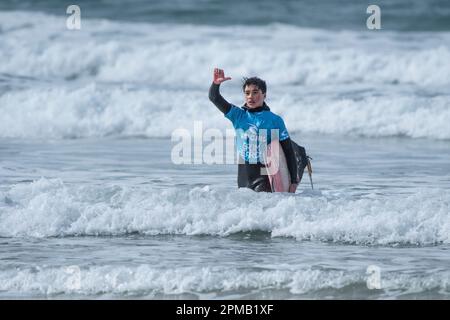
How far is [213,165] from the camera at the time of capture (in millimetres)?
13016

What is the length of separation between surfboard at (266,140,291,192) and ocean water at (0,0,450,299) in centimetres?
14

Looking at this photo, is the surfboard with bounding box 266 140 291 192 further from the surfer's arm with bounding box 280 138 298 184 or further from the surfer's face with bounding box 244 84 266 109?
the surfer's face with bounding box 244 84 266 109

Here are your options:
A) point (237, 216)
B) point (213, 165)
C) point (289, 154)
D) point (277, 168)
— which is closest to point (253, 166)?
point (277, 168)

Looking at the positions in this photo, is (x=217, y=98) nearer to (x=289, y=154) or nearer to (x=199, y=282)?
(x=289, y=154)

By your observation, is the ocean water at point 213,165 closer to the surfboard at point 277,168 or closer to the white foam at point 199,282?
the white foam at point 199,282

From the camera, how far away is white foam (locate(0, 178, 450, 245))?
909cm

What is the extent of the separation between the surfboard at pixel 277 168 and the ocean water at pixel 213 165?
143mm

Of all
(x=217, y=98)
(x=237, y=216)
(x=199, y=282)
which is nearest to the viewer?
(x=199, y=282)

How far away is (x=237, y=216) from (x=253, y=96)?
99cm

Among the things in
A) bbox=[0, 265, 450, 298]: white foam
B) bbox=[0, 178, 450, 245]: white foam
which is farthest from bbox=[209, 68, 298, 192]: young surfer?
bbox=[0, 265, 450, 298]: white foam

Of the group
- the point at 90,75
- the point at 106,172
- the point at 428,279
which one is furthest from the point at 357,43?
the point at 428,279

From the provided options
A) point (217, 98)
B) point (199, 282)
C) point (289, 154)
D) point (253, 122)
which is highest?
point (217, 98)

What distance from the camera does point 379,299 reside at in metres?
7.41

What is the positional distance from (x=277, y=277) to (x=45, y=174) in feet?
17.0
